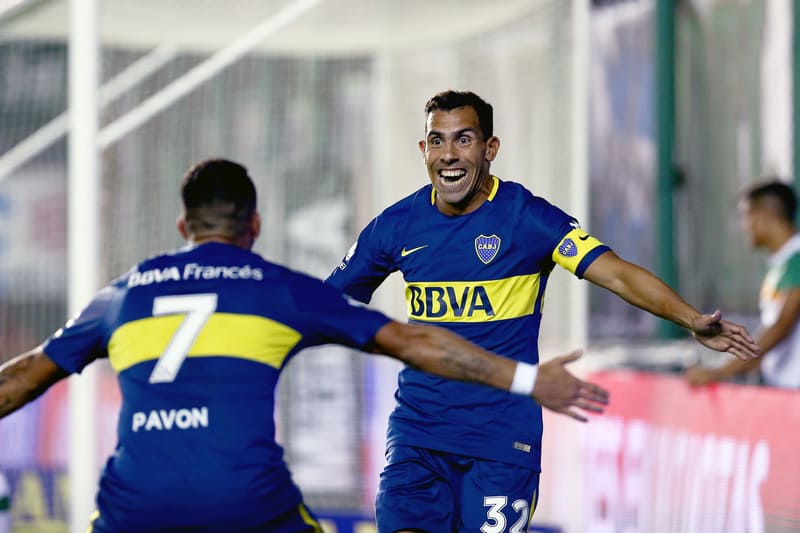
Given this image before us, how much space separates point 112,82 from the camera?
34.5 feet

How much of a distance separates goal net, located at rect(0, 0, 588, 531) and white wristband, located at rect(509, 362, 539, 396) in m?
5.63

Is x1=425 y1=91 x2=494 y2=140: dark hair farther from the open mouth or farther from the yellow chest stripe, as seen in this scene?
the yellow chest stripe

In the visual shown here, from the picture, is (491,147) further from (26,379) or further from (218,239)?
(26,379)

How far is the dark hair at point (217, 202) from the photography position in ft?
14.6

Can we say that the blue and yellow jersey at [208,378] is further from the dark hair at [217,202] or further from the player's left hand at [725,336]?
the player's left hand at [725,336]

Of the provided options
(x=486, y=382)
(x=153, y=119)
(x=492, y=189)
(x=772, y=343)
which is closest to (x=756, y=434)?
(x=772, y=343)

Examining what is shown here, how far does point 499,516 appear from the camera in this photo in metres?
5.45

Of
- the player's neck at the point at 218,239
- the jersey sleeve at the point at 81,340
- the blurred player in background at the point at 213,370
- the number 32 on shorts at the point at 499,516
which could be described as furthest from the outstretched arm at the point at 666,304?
the jersey sleeve at the point at 81,340

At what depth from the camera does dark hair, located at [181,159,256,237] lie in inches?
175

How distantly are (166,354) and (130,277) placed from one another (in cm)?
35

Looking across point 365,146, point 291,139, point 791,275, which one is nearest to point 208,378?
point 791,275

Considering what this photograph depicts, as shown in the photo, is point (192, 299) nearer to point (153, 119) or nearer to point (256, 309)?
Answer: point (256, 309)

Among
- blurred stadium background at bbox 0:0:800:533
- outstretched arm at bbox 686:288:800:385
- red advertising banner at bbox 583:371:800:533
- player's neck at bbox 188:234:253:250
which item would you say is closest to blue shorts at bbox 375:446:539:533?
player's neck at bbox 188:234:253:250

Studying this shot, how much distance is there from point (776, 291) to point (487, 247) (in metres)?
3.27
